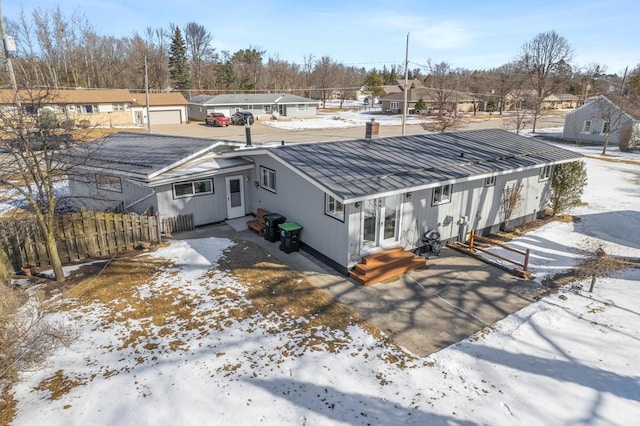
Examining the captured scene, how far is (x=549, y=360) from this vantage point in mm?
8047

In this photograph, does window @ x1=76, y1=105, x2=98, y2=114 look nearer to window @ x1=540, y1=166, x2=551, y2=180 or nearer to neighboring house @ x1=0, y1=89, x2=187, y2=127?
neighboring house @ x1=0, y1=89, x2=187, y2=127

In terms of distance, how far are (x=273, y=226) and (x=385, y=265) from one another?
4.57 meters

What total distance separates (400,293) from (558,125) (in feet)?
203

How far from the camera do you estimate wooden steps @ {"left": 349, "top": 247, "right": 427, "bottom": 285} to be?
11.2 metres

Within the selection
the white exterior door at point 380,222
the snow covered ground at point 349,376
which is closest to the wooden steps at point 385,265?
the white exterior door at point 380,222

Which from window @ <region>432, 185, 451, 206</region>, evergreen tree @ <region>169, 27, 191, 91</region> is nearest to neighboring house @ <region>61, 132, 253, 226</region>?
window @ <region>432, 185, 451, 206</region>

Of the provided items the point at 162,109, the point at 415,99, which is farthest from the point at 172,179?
the point at 415,99

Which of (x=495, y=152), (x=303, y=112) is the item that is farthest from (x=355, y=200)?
(x=303, y=112)

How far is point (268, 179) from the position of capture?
49.9 ft

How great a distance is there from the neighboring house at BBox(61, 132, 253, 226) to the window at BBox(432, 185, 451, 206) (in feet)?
25.1

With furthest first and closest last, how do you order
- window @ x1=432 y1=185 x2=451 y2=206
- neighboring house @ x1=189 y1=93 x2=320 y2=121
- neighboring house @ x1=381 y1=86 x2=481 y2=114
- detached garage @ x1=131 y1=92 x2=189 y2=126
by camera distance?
1. neighboring house @ x1=381 y1=86 x2=481 y2=114
2. neighboring house @ x1=189 y1=93 x2=320 y2=121
3. detached garage @ x1=131 y1=92 x2=189 y2=126
4. window @ x1=432 y1=185 x2=451 y2=206

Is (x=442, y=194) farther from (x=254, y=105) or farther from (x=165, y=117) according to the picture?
(x=254, y=105)

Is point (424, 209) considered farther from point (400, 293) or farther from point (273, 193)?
point (273, 193)

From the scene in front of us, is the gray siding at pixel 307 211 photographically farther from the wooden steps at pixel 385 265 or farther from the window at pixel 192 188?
the window at pixel 192 188
